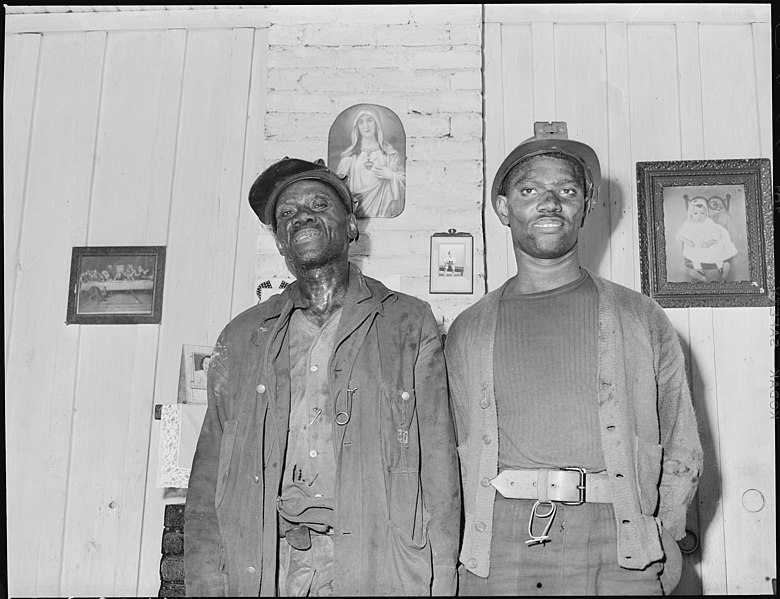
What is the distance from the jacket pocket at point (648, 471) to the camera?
2.74 m

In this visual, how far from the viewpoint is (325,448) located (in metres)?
2.89

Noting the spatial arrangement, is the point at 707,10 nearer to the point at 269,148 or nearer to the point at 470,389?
the point at 269,148

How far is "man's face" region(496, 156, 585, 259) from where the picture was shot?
9.92ft

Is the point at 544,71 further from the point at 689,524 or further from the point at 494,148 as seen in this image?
the point at 689,524

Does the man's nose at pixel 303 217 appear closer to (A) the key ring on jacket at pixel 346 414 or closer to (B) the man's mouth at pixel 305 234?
(B) the man's mouth at pixel 305 234

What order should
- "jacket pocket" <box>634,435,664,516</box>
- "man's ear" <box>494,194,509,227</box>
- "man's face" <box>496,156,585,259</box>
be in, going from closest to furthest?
"jacket pocket" <box>634,435,664,516</box> → "man's face" <box>496,156,585,259</box> → "man's ear" <box>494,194,509,227</box>

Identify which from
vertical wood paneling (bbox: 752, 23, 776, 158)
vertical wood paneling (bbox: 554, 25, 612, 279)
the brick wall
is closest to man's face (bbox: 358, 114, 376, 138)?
the brick wall

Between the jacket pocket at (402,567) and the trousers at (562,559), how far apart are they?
17 cm

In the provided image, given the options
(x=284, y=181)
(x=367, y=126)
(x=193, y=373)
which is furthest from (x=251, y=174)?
(x=284, y=181)

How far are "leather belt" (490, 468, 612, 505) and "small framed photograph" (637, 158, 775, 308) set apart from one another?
1646 mm

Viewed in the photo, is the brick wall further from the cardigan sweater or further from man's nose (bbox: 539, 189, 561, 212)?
the cardigan sweater

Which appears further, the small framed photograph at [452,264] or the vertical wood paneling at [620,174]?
the vertical wood paneling at [620,174]

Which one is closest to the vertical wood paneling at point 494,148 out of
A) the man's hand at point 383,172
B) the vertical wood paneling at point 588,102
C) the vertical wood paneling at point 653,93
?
the vertical wood paneling at point 588,102

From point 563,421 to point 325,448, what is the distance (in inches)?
30.6
